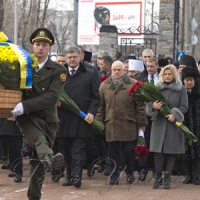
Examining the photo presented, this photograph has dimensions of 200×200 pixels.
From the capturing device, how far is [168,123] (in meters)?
12.1

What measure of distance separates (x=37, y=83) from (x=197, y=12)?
192 ft

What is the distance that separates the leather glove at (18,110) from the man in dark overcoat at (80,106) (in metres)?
3.09

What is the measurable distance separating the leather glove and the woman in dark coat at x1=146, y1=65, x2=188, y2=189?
3.64 m

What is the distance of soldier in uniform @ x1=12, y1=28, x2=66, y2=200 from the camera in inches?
350

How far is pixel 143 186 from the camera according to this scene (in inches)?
484

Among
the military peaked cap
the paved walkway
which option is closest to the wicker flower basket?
the military peaked cap

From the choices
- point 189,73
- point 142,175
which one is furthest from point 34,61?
point 142,175

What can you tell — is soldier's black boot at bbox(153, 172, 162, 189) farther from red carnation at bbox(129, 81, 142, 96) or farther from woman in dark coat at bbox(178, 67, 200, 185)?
red carnation at bbox(129, 81, 142, 96)

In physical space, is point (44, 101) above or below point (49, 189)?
above

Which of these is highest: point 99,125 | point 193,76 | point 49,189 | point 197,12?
point 197,12

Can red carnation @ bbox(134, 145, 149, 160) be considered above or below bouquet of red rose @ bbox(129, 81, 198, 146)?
below

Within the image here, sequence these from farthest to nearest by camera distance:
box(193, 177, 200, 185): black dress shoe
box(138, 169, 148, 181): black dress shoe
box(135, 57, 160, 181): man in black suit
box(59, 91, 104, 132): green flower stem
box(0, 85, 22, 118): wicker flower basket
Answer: box(135, 57, 160, 181): man in black suit
box(138, 169, 148, 181): black dress shoe
box(193, 177, 200, 185): black dress shoe
box(59, 91, 104, 132): green flower stem
box(0, 85, 22, 118): wicker flower basket

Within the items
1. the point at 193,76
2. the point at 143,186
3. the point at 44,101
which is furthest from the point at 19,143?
the point at 44,101

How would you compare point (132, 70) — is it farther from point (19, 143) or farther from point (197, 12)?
point (197, 12)
